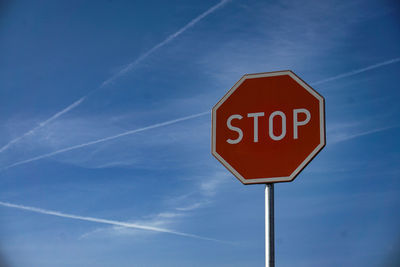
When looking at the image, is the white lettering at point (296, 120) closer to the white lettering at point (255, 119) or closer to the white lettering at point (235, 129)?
the white lettering at point (255, 119)

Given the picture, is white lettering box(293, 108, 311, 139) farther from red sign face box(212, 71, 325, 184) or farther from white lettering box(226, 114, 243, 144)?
white lettering box(226, 114, 243, 144)

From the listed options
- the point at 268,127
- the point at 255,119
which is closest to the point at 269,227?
the point at 268,127

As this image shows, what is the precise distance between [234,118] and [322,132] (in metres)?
0.75

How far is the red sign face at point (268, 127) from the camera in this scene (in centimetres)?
349

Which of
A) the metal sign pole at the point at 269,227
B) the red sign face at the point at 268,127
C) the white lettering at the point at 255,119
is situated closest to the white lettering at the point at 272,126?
the red sign face at the point at 268,127

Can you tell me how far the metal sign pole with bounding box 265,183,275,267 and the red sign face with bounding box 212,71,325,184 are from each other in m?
0.10

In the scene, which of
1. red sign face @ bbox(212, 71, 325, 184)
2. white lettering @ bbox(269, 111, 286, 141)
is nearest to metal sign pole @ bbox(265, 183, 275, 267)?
red sign face @ bbox(212, 71, 325, 184)

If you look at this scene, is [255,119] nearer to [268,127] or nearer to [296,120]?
[268,127]

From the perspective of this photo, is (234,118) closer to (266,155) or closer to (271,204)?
(266,155)

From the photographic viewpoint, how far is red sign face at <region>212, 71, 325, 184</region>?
3.49 m

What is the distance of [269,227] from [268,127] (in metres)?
0.82

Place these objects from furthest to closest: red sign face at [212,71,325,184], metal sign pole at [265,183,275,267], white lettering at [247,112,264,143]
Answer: white lettering at [247,112,264,143]
red sign face at [212,71,325,184]
metal sign pole at [265,183,275,267]

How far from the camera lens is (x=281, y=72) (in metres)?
3.82

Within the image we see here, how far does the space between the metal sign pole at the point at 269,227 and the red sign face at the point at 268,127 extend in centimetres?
10
